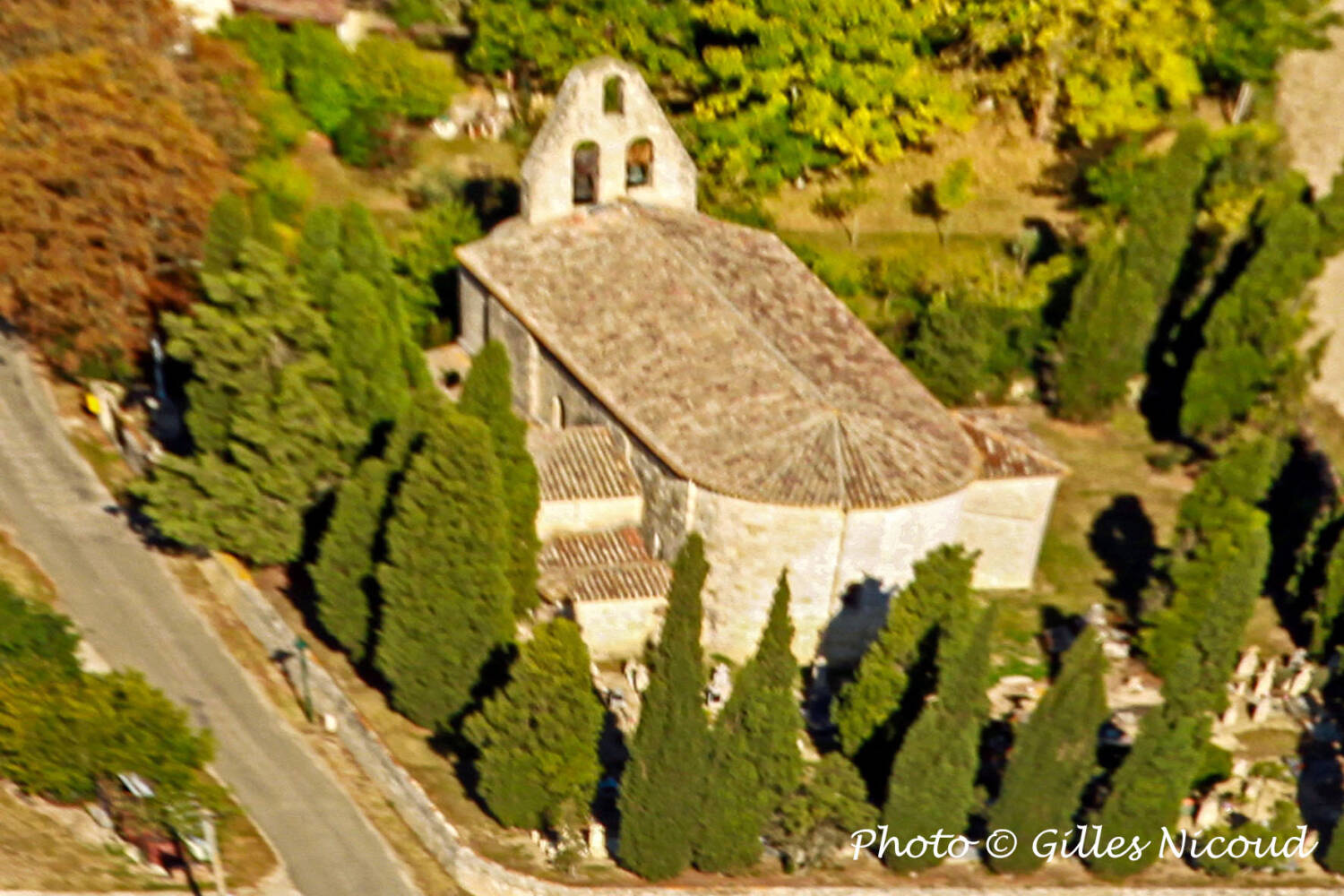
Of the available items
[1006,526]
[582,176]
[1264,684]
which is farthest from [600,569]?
[582,176]

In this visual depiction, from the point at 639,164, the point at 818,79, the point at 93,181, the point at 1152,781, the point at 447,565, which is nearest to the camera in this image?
the point at 1152,781

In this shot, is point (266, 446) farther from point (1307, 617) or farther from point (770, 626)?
point (1307, 617)

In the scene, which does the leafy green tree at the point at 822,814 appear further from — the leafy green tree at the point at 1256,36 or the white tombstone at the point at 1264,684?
the leafy green tree at the point at 1256,36

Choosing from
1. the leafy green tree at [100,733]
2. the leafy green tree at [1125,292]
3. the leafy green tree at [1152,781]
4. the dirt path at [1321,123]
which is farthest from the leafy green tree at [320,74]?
the leafy green tree at [1152,781]

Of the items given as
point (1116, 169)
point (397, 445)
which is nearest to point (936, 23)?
point (1116, 169)

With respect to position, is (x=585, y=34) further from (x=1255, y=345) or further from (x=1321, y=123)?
(x=1321, y=123)

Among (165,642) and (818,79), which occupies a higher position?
(818,79)
